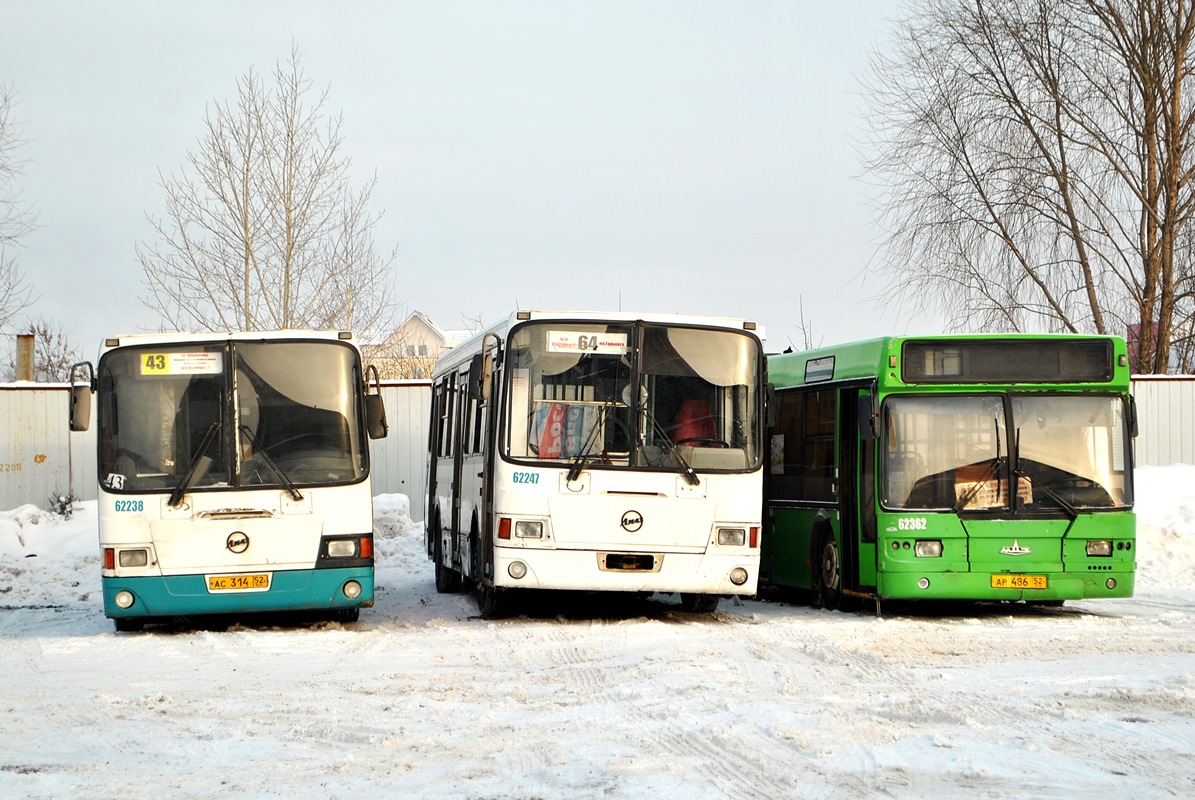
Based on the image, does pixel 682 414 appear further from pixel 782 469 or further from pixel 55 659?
pixel 55 659

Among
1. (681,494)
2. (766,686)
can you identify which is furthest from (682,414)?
(766,686)

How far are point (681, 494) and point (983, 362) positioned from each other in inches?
135

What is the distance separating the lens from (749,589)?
13867 mm

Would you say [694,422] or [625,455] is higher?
[694,422]

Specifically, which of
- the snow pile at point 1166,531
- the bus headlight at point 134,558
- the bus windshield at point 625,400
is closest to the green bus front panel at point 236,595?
the bus headlight at point 134,558

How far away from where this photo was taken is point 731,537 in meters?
13.8

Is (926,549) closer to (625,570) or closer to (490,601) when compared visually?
(625,570)

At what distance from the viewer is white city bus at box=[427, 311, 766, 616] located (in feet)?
44.6

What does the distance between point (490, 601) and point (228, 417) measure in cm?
315

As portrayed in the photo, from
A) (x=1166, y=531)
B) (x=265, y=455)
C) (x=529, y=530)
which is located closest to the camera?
(x=529, y=530)

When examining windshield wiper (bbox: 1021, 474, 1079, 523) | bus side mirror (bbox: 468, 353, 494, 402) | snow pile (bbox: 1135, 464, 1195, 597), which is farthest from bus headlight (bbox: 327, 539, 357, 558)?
snow pile (bbox: 1135, 464, 1195, 597)

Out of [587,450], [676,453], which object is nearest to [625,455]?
[587,450]

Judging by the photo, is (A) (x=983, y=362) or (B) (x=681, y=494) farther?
(A) (x=983, y=362)

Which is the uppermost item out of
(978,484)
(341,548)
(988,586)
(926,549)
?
(978,484)
